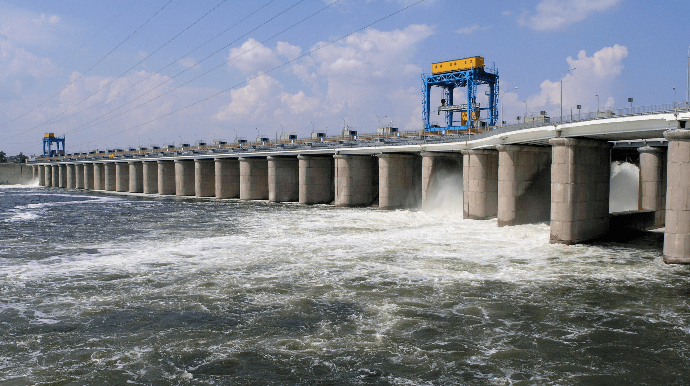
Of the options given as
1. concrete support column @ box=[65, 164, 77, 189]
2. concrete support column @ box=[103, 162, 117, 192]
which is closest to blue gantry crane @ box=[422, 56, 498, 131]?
concrete support column @ box=[103, 162, 117, 192]

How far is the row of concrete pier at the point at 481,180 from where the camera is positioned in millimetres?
31953

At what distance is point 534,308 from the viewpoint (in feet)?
62.1

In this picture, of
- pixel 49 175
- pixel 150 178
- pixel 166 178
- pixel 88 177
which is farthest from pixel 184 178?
pixel 49 175

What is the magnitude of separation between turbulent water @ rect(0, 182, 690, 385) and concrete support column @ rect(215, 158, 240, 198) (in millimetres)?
49600

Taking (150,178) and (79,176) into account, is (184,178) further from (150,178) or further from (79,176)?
(79,176)

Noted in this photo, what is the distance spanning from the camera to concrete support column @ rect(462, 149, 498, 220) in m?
47.0

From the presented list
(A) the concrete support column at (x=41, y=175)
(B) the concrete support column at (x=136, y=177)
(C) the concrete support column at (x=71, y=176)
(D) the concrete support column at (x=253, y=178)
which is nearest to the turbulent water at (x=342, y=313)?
(D) the concrete support column at (x=253, y=178)

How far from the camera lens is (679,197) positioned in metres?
25.0

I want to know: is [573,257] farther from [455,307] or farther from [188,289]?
[188,289]

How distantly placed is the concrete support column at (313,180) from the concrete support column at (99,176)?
237 ft

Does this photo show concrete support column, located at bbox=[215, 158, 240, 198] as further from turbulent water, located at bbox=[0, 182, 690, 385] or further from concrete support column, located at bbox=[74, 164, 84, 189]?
concrete support column, located at bbox=[74, 164, 84, 189]

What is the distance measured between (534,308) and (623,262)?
38.2ft

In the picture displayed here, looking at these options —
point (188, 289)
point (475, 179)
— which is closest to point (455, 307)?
point (188, 289)

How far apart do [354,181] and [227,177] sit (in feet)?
92.8
